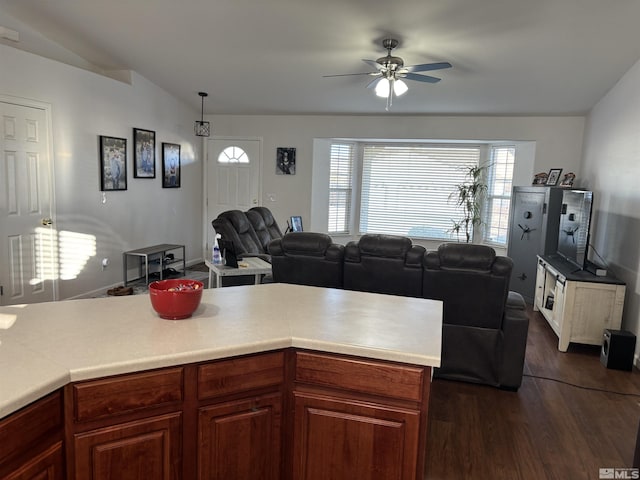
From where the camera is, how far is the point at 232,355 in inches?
62.1

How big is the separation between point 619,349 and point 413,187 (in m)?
4.18

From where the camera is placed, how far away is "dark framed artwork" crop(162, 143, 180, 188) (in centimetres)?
652

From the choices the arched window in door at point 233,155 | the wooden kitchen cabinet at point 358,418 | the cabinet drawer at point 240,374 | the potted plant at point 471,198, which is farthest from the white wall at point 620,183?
the arched window in door at point 233,155

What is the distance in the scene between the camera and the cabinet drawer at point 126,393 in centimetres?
140

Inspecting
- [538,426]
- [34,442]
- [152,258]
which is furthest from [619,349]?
[152,258]

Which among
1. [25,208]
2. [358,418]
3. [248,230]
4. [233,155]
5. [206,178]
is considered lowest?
[358,418]

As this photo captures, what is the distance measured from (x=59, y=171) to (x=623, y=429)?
5358 millimetres

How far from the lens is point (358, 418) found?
1.67 metres

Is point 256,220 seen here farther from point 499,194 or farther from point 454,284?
point 499,194

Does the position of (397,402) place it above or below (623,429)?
above

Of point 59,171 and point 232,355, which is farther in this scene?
point 59,171

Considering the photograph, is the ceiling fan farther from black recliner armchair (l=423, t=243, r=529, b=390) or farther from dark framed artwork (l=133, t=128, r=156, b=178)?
dark framed artwork (l=133, t=128, r=156, b=178)

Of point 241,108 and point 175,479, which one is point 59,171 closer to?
point 241,108

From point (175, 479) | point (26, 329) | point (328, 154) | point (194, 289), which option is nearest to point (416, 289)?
point (194, 289)
